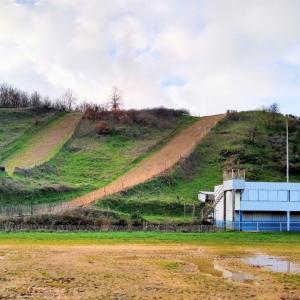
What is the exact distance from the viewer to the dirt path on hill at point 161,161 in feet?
260

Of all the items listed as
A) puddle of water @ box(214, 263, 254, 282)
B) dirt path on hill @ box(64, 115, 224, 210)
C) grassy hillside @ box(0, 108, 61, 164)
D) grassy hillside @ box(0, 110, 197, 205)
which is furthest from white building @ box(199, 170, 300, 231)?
grassy hillside @ box(0, 108, 61, 164)

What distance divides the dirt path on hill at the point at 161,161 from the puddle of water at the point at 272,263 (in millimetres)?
36823

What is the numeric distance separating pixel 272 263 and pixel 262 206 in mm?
34997

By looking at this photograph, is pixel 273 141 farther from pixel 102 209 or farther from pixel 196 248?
pixel 196 248

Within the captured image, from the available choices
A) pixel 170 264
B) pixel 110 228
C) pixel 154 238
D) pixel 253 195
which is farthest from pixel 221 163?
pixel 170 264

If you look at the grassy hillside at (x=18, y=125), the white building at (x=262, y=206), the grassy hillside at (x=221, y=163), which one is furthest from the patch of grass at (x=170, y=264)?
the grassy hillside at (x=18, y=125)

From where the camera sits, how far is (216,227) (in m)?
67.1

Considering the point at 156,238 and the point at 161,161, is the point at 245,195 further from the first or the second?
the point at 161,161

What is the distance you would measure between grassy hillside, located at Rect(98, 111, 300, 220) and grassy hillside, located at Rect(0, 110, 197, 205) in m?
9.28

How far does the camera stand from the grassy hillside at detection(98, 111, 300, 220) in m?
76.1

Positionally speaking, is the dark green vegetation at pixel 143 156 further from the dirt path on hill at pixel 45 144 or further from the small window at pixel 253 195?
the small window at pixel 253 195

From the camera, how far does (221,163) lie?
323 feet

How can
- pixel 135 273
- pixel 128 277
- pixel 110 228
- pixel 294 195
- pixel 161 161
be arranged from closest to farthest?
pixel 128 277 < pixel 135 273 < pixel 110 228 < pixel 294 195 < pixel 161 161

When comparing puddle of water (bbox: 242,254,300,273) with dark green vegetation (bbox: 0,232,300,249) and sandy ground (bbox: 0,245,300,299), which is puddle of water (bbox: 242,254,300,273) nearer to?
sandy ground (bbox: 0,245,300,299)
